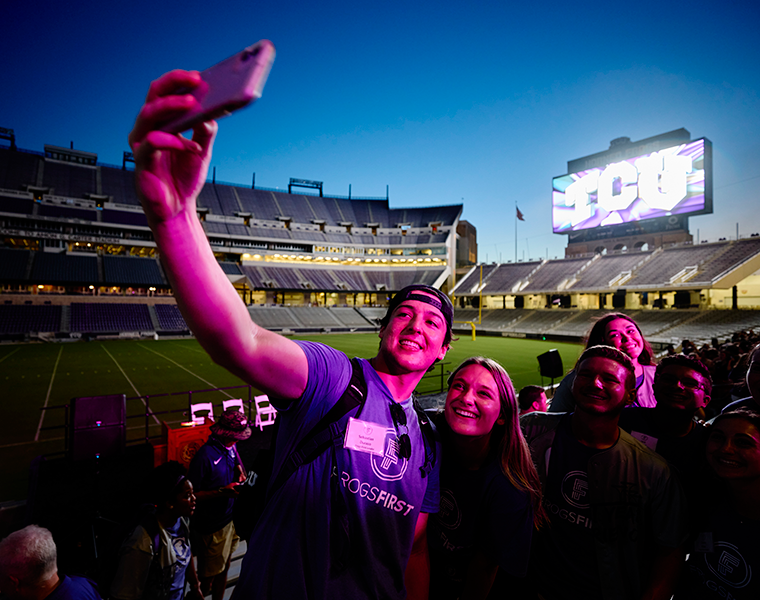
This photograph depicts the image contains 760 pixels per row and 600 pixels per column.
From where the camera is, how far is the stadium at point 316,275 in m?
24.3

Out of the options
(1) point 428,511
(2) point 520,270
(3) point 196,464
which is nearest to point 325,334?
(2) point 520,270

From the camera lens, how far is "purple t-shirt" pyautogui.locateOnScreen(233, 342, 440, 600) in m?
1.44

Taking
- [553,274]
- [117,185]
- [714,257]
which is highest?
[117,185]

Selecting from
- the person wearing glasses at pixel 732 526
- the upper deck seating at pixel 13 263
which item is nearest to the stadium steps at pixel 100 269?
the upper deck seating at pixel 13 263

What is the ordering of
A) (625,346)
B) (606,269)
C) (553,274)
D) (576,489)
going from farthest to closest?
(553,274), (606,269), (625,346), (576,489)

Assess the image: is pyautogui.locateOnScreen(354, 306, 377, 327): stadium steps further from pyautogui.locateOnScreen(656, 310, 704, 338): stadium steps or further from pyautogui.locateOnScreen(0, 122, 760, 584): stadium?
pyautogui.locateOnScreen(656, 310, 704, 338): stadium steps

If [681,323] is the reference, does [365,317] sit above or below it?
below

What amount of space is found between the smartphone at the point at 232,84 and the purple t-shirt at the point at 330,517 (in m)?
0.85

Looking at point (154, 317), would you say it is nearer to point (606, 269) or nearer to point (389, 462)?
point (389, 462)

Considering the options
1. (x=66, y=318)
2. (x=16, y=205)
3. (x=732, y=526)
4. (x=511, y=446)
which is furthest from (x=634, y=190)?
(x=16, y=205)

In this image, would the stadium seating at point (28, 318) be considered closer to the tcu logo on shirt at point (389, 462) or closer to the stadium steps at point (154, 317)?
the stadium steps at point (154, 317)

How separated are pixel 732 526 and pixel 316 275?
5995cm

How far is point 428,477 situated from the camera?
1.99m

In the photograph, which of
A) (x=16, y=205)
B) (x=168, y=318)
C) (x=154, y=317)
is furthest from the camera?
(x=16, y=205)
